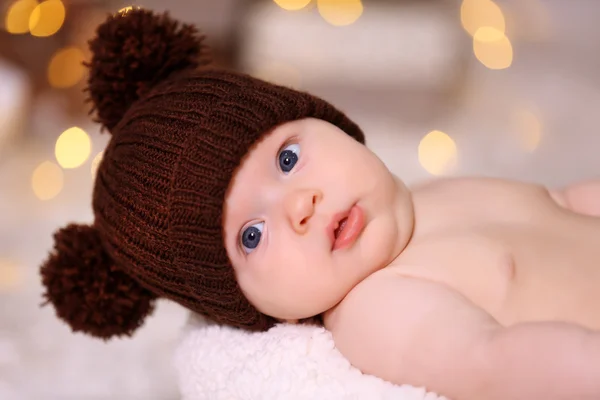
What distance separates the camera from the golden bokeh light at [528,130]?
167 centimetres

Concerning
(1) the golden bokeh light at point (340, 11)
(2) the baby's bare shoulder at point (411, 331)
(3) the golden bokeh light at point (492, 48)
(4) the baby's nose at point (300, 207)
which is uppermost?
(4) the baby's nose at point (300, 207)

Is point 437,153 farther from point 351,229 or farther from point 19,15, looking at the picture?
point 19,15

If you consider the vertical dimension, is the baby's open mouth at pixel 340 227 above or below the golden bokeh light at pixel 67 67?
above

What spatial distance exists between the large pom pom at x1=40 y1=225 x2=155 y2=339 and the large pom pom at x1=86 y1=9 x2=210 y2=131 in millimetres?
195

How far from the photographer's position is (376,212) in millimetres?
924

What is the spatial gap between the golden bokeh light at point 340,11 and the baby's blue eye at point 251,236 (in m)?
1.22

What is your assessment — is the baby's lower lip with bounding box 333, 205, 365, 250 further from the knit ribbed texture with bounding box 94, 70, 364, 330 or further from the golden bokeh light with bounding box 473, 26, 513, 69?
the golden bokeh light with bounding box 473, 26, 513, 69

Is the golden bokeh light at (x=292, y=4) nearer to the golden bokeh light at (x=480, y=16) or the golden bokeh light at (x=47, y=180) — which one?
the golden bokeh light at (x=480, y=16)

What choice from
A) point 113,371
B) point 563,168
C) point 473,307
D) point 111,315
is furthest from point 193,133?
point 563,168

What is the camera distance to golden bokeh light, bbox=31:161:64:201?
1.66 metres

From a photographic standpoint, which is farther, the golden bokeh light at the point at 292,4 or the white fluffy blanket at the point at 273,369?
the golden bokeh light at the point at 292,4

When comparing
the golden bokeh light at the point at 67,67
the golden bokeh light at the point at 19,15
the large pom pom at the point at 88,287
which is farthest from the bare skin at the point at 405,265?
the golden bokeh light at the point at 19,15

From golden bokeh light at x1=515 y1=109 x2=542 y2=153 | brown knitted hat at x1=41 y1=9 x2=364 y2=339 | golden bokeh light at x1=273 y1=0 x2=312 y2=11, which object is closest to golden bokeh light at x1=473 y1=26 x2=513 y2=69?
golden bokeh light at x1=515 y1=109 x2=542 y2=153

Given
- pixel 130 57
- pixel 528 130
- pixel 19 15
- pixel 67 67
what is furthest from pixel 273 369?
pixel 19 15
